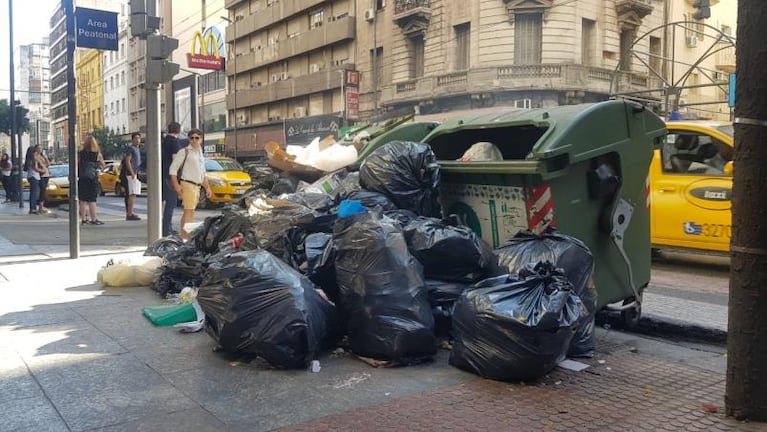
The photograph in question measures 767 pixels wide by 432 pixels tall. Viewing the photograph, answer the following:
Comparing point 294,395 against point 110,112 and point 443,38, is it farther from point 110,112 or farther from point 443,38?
point 110,112

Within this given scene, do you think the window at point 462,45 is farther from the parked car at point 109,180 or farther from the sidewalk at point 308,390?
the sidewalk at point 308,390

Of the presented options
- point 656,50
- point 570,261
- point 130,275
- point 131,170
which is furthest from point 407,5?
point 570,261

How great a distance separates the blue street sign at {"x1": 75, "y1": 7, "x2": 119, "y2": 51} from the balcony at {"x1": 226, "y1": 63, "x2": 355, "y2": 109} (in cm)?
2858

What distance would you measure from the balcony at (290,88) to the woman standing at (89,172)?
25201mm

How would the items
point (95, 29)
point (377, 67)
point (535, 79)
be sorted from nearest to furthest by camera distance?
point (95, 29), point (535, 79), point (377, 67)

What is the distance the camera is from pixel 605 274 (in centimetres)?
455

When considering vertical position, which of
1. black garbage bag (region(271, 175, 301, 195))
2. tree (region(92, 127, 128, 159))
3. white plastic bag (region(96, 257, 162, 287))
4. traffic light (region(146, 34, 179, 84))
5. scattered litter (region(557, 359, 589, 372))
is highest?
tree (region(92, 127, 128, 159))

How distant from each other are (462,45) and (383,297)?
84.4 feet

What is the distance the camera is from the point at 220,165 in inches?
693

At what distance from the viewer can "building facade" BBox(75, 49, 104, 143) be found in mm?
74562

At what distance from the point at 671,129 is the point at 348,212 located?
4.99m

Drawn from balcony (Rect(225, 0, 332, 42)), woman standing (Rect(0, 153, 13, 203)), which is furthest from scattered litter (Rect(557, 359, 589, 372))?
balcony (Rect(225, 0, 332, 42))

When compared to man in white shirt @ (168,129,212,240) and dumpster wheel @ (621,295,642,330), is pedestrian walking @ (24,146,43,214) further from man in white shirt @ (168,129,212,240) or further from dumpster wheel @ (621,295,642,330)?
dumpster wheel @ (621,295,642,330)

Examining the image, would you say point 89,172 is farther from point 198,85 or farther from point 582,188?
point 198,85
